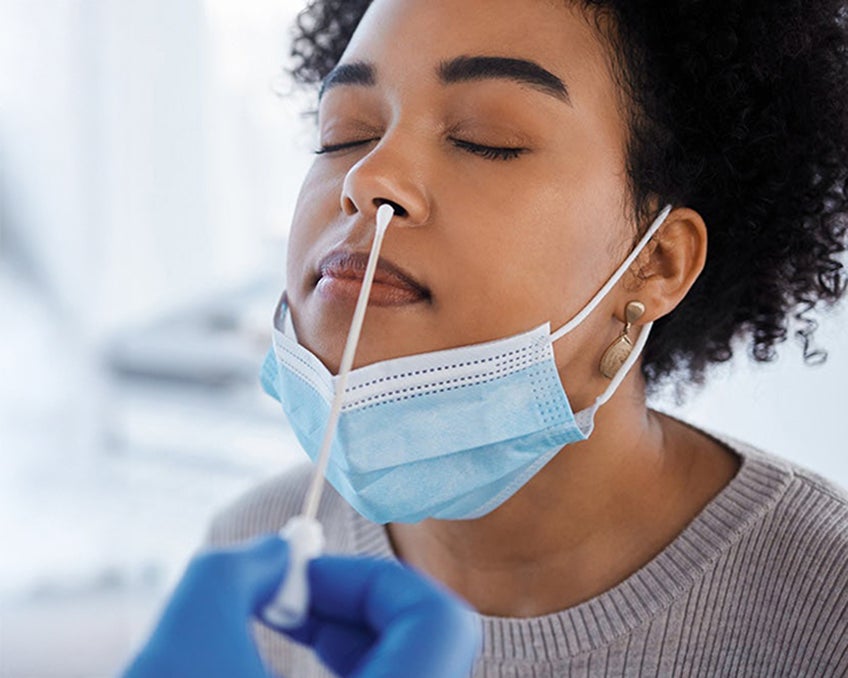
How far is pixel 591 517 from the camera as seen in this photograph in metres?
1.26

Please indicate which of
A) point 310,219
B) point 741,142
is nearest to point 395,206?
point 310,219

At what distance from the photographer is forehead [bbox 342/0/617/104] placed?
109cm

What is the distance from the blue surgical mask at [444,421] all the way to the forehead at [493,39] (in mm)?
215

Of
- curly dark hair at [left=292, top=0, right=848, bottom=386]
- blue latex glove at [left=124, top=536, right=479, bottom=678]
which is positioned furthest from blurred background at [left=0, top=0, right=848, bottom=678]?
blue latex glove at [left=124, top=536, right=479, bottom=678]

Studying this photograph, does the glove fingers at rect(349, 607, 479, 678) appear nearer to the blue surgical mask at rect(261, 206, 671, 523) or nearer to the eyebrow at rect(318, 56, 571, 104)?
the blue surgical mask at rect(261, 206, 671, 523)

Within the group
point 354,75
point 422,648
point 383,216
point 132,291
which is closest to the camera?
point 422,648

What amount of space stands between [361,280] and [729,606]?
536mm

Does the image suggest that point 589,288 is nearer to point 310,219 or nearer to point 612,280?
point 612,280

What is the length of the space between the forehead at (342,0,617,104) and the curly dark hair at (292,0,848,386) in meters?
0.03

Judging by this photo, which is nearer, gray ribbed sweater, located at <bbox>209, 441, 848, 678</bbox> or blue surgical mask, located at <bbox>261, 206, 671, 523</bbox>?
blue surgical mask, located at <bbox>261, 206, 671, 523</bbox>

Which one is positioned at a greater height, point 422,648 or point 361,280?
point 361,280

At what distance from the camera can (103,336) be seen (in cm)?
283

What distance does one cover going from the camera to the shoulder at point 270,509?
1.48 metres

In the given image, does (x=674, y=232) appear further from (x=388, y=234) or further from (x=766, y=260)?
(x=388, y=234)
